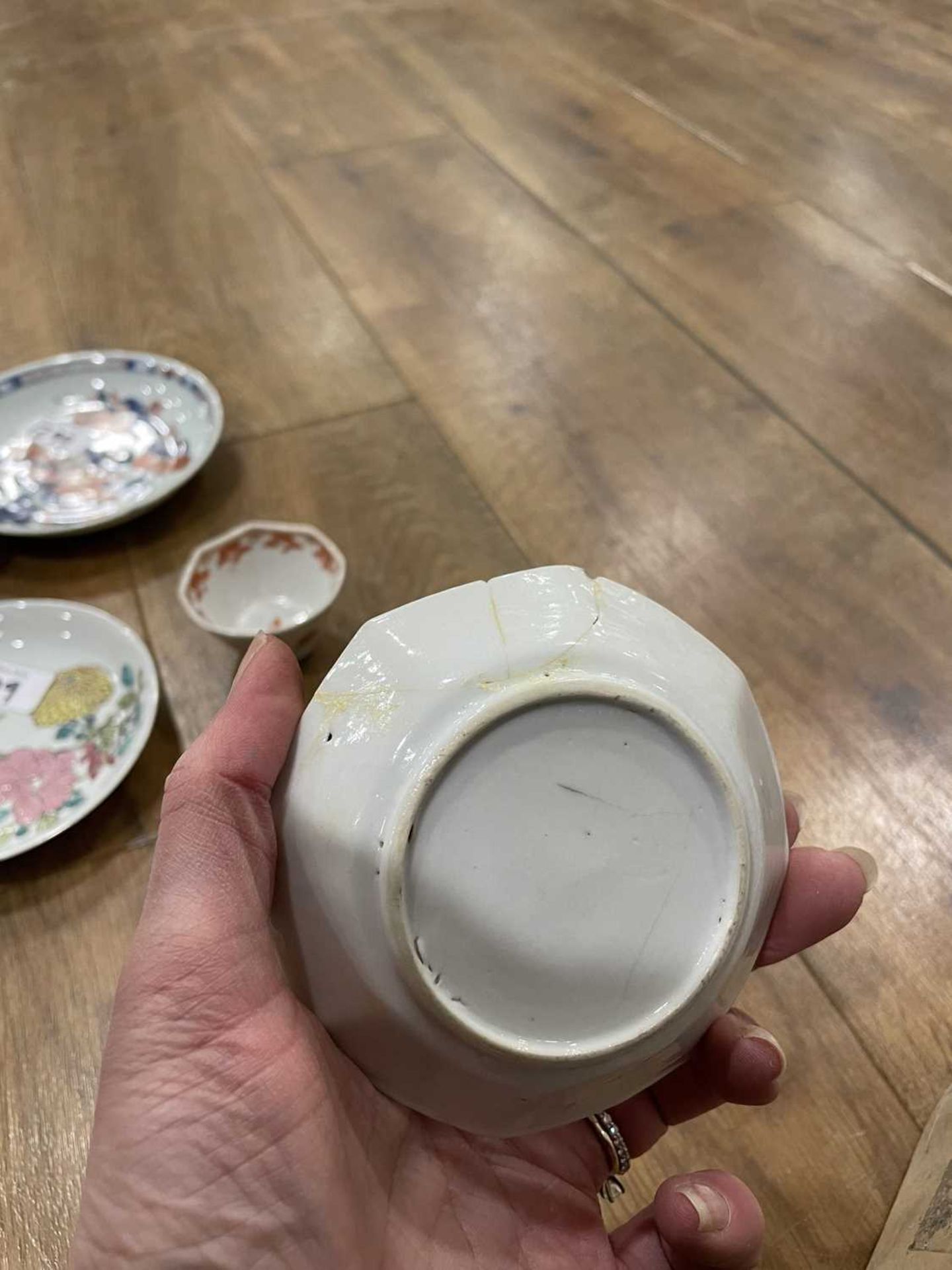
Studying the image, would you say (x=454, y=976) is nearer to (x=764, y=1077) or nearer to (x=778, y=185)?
(x=764, y=1077)

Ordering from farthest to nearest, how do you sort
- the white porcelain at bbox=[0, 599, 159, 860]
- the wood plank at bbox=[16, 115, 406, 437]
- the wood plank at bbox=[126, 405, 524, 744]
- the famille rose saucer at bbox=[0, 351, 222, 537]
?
the wood plank at bbox=[16, 115, 406, 437], the famille rose saucer at bbox=[0, 351, 222, 537], the wood plank at bbox=[126, 405, 524, 744], the white porcelain at bbox=[0, 599, 159, 860]

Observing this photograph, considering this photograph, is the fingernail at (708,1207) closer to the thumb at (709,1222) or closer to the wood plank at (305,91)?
the thumb at (709,1222)

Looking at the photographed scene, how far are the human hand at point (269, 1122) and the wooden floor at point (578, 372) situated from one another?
9 centimetres

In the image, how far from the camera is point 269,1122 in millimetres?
500

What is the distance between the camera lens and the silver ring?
636mm

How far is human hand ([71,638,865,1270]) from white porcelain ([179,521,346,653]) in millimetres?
389

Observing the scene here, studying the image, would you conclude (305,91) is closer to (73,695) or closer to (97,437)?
(97,437)

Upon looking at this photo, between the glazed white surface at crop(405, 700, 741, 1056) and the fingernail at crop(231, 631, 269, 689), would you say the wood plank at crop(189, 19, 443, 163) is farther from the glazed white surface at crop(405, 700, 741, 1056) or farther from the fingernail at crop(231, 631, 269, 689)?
the glazed white surface at crop(405, 700, 741, 1056)

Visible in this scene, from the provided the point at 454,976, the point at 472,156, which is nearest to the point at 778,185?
the point at 472,156

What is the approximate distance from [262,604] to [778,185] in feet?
3.50

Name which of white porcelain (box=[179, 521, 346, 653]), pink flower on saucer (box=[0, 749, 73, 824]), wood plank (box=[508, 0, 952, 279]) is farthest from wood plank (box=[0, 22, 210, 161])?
pink flower on saucer (box=[0, 749, 73, 824])

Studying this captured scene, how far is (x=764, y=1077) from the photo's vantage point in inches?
24.3

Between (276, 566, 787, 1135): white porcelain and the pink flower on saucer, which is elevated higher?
(276, 566, 787, 1135): white porcelain

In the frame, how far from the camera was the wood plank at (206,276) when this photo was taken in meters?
1.26
